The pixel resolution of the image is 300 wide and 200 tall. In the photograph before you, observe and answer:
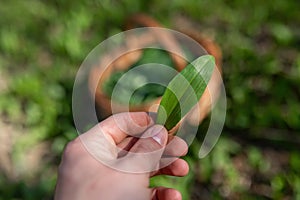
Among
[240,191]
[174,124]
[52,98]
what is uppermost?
[174,124]

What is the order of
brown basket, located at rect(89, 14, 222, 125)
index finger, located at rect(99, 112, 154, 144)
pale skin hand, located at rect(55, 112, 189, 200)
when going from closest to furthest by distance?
pale skin hand, located at rect(55, 112, 189, 200) < index finger, located at rect(99, 112, 154, 144) < brown basket, located at rect(89, 14, 222, 125)

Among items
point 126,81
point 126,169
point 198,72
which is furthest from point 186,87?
point 126,81

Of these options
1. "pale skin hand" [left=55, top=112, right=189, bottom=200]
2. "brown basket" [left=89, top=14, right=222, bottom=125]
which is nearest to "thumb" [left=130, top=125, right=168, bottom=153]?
"pale skin hand" [left=55, top=112, right=189, bottom=200]

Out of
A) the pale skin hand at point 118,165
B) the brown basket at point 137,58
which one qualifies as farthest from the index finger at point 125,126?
the brown basket at point 137,58

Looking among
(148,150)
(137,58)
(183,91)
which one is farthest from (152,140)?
(137,58)

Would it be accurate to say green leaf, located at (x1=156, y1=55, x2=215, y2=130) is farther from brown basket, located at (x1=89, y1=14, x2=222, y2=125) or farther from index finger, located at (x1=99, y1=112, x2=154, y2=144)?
brown basket, located at (x1=89, y1=14, x2=222, y2=125)

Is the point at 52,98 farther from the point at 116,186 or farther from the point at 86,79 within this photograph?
the point at 116,186

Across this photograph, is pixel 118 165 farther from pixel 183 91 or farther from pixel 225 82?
pixel 225 82
